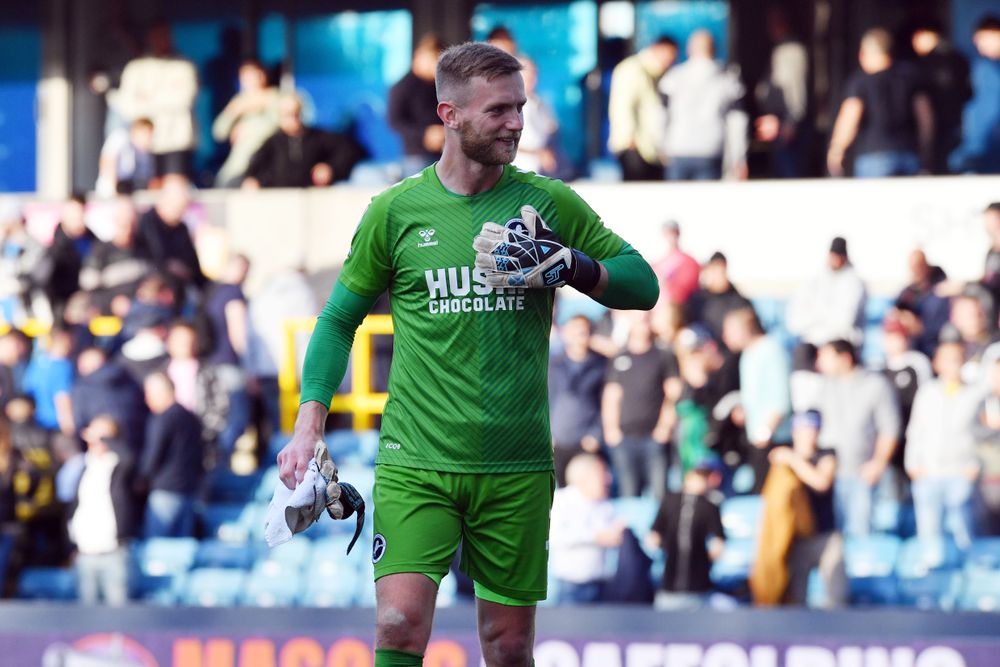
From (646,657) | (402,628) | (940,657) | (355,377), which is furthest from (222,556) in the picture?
(402,628)

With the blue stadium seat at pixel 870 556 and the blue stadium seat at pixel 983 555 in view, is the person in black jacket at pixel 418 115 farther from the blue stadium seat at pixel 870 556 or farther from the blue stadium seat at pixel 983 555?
the blue stadium seat at pixel 983 555

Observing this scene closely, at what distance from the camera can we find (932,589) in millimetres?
9312

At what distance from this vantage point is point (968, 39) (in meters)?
13.8

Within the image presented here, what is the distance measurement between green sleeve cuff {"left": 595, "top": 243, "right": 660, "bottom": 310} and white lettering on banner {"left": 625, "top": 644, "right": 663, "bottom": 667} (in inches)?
138

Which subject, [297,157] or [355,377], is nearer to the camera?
[355,377]

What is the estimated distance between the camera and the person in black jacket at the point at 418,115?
12.2 m

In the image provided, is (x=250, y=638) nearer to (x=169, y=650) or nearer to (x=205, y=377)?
(x=169, y=650)

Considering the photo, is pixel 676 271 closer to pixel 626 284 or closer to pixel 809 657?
pixel 809 657

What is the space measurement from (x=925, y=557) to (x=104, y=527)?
470 centimetres

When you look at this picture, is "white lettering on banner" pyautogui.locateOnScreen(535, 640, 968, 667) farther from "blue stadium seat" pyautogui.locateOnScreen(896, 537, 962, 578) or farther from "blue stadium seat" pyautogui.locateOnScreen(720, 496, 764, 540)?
"blue stadium seat" pyautogui.locateOnScreen(896, 537, 962, 578)

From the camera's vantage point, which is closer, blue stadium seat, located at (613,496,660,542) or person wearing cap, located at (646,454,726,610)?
person wearing cap, located at (646,454,726,610)

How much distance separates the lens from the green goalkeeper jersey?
15.0 ft

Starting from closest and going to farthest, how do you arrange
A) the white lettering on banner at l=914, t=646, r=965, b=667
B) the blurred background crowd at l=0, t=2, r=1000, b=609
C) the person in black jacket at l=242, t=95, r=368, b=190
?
the white lettering on banner at l=914, t=646, r=965, b=667 < the blurred background crowd at l=0, t=2, r=1000, b=609 < the person in black jacket at l=242, t=95, r=368, b=190

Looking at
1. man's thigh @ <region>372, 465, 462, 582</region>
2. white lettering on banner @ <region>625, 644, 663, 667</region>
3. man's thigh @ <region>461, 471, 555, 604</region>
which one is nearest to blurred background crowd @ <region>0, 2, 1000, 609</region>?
white lettering on banner @ <region>625, 644, 663, 667</region>
